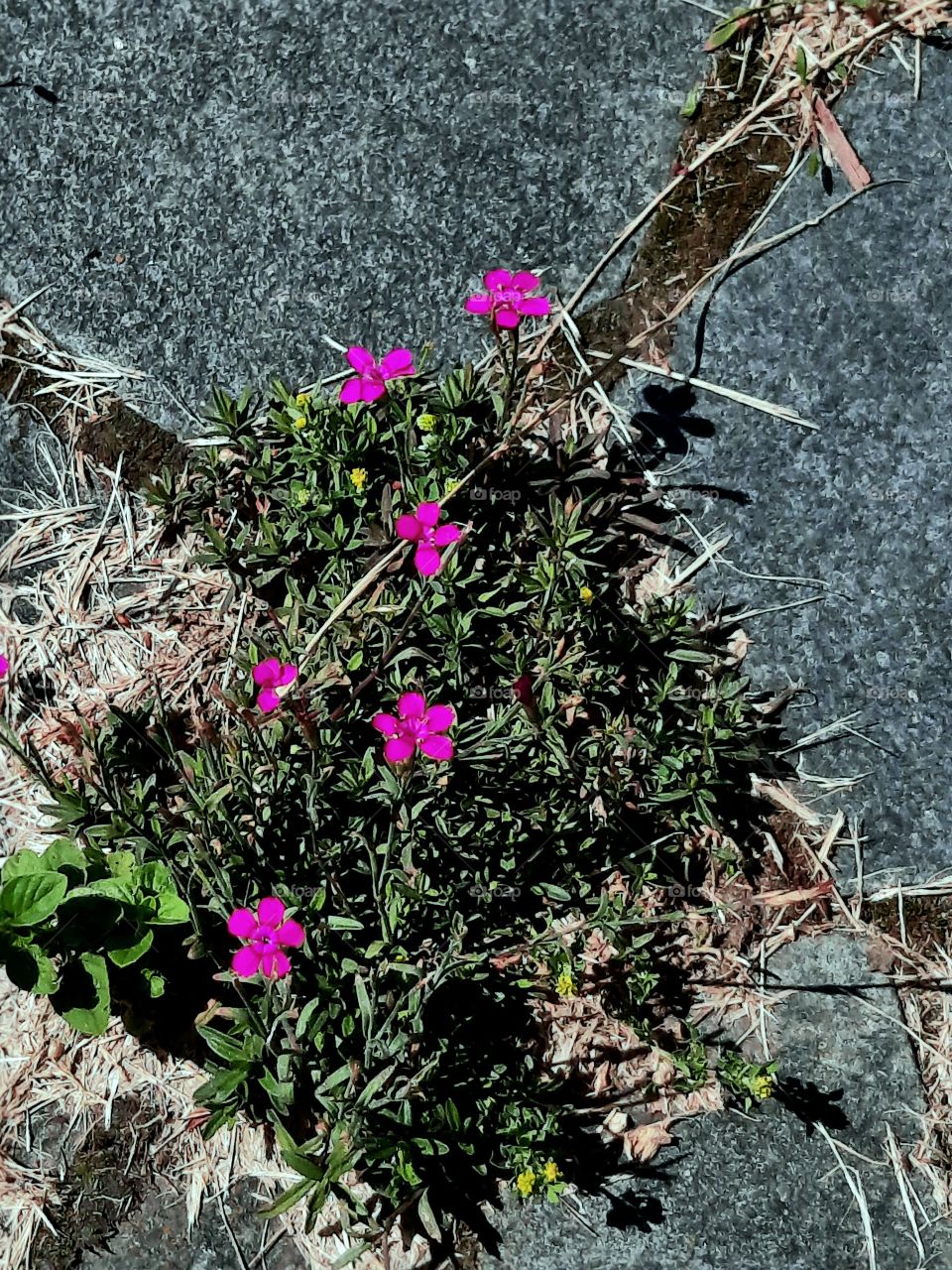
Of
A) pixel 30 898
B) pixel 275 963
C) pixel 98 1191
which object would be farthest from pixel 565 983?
pixel 98 1191

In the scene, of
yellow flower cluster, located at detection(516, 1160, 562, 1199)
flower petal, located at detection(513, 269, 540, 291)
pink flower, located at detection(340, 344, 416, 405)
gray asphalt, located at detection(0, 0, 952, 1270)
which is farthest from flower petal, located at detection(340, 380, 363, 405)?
yellow flower cluster, located at detection(516, 1160, 562, 1199)

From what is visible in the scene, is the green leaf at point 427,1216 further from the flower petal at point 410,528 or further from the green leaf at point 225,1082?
the flower petal at point 410,528

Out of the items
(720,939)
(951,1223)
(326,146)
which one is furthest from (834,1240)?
(326,146)

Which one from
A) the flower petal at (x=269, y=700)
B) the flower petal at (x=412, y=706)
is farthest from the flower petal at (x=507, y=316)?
the flower petal at (x=269, y=700)

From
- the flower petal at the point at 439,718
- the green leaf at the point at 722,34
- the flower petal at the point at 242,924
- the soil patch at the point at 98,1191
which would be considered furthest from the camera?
the green leaf at the point at 722,34

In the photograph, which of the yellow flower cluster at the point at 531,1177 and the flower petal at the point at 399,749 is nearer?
the flower petal at the point at 399,749

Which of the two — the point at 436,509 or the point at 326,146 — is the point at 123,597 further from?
the point at 326,146
